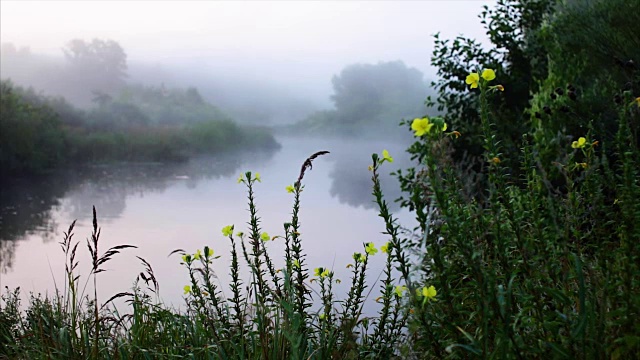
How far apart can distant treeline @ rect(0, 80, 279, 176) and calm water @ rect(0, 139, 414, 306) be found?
2.86ft

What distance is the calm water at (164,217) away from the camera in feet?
25.1

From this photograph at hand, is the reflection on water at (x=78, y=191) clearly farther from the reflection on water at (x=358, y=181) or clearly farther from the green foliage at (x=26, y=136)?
the reflection on water at (x=358, y=181)

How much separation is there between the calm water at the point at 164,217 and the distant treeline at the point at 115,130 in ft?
2.86

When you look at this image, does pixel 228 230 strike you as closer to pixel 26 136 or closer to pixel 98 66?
pixel 26 136

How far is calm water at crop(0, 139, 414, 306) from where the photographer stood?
25.1ft

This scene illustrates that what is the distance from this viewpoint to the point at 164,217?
12695mm

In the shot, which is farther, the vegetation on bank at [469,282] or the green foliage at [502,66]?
the green foliage at [502,66]

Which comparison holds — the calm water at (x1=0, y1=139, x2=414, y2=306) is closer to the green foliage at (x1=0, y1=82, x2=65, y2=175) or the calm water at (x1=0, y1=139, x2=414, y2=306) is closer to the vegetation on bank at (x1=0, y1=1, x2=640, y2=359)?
the green foliage at (x1=0, y1=82, x2=65, y2=175)

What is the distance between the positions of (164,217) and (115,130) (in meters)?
12.2

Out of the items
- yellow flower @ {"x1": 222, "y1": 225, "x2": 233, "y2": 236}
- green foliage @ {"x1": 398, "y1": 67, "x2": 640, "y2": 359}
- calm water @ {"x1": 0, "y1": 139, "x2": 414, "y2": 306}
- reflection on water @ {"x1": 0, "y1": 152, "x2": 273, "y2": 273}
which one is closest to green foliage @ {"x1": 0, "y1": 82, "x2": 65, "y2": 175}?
reflection on water @ {"x1": 0, "y1": 152, "x2": 273, "y2": 273}

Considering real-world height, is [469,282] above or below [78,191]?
above

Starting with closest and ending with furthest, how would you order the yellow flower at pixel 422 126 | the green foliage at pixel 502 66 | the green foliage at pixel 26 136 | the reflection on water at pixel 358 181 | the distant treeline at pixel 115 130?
the yellow flower at pixel 422 126 → the green foliage at pixel 502 66 → the reflection on water at pixel 358 181 → the green foliage at pixel 26 136 → the distant treeline at pixel 115 130

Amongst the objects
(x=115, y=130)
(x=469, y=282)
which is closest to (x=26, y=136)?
(x=115, y=130)

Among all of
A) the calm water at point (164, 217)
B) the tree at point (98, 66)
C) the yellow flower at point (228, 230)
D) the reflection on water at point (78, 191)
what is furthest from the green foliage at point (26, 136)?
the yellow flower at point (228, 230)
